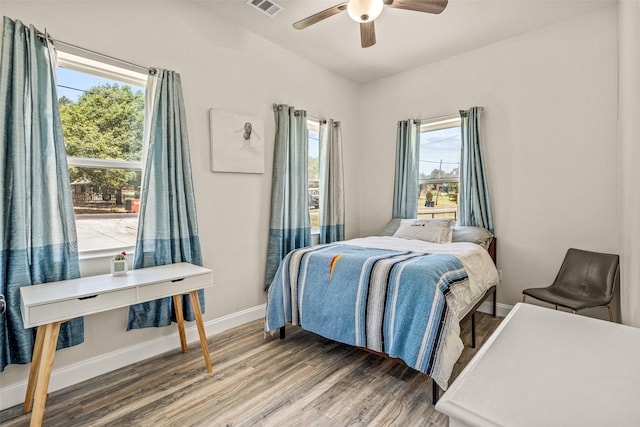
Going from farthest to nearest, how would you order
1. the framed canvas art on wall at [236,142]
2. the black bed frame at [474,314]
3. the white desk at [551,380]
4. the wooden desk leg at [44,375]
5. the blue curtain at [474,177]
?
the blue curtain at [474,177]
the framed canvas art on wall at [236,142]
the black bed frame at [474,314]
the wooden desk leg at [44,375]
the white desk at [551,380]

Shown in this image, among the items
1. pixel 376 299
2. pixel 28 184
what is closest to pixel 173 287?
pixel 28 184

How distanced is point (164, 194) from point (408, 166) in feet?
9.26

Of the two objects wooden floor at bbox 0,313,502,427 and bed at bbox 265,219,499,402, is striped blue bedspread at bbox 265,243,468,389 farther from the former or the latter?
wooden floor at bbox 0,313,502,427

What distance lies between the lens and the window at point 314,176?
13.2 feet

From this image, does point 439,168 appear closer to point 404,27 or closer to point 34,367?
point 404,27

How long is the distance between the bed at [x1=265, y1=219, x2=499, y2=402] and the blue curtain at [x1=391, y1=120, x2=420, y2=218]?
41.0 inches

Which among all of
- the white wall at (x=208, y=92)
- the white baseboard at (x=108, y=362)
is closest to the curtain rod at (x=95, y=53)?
the white wall at (x=208, y=92)

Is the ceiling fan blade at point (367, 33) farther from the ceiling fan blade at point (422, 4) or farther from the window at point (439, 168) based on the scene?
the window at point (439, 168)

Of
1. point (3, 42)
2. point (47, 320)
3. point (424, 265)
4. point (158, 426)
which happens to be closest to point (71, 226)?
point (47, 320)

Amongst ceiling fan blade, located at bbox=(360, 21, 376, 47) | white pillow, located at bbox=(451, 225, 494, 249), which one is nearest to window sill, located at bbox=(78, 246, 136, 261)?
ceiling fan blade, located at bbox=(360, 21, 376, 47)

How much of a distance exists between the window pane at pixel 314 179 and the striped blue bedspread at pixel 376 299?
1.26m

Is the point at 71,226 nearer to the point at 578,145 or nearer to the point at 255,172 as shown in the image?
the point at 255,172

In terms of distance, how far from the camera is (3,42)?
1820mm

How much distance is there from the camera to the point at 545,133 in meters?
3.15
